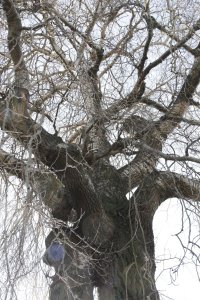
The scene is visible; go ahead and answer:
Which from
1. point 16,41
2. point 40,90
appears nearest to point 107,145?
point 40,90

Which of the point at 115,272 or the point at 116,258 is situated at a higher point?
the point at 116,258

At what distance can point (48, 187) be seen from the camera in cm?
518

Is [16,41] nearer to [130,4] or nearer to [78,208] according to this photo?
[130,4]

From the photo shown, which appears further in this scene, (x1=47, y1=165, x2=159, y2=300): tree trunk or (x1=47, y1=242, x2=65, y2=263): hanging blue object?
(x1=47, y1=165, x2=159, y2=300): tree trunk

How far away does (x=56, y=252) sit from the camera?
15.7 feet

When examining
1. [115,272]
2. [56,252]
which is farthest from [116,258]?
[56,252]

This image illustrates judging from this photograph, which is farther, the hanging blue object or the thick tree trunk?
the thick tree trunk

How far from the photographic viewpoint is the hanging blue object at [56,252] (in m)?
4.72

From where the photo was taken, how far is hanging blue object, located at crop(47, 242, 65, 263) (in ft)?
15.5

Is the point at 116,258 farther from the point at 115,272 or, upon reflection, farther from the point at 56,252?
the point at 56,252

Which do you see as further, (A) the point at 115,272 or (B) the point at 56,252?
(A) the point at 115,272

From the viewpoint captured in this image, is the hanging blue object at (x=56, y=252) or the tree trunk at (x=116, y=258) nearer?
the hanging blue object at (x=56, y=252)

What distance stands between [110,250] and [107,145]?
94 centimetres

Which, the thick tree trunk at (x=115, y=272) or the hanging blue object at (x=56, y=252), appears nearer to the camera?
the hanging blue object at (x=56, y=252)
